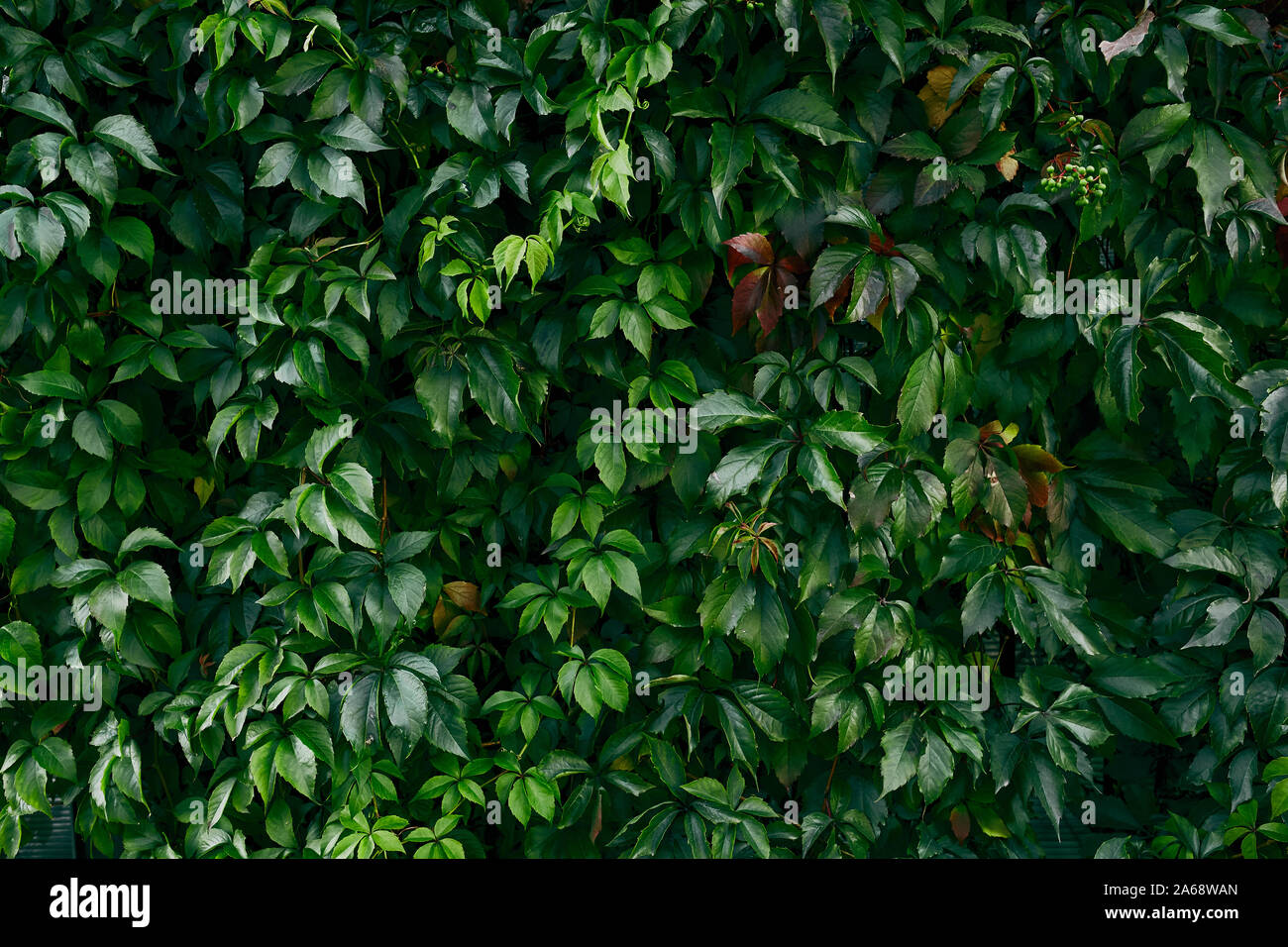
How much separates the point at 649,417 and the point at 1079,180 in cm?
115

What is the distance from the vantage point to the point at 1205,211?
7.46 feet

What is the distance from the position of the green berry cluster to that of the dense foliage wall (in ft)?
0.08

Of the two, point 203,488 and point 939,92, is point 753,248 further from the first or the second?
point 203,488

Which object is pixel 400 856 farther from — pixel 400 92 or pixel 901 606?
pixel 400 92

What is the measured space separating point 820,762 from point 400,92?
195cm

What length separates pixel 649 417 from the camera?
227 centimetres

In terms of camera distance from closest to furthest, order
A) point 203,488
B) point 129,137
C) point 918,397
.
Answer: point 918,397, point 129,137, point 203,488

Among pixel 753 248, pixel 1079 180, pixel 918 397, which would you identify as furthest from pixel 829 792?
pixel 1079 180

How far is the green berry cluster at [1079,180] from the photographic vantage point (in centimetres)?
227

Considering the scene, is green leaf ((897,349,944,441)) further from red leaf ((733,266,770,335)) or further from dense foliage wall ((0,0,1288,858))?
red leaf ((733,266,770,335))

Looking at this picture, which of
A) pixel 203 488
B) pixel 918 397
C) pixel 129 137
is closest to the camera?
pixel 918 397

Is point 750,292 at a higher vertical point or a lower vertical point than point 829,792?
higher

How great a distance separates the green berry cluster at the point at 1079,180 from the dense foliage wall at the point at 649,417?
2 cm

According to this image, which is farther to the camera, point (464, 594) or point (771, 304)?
point (464, 594)
